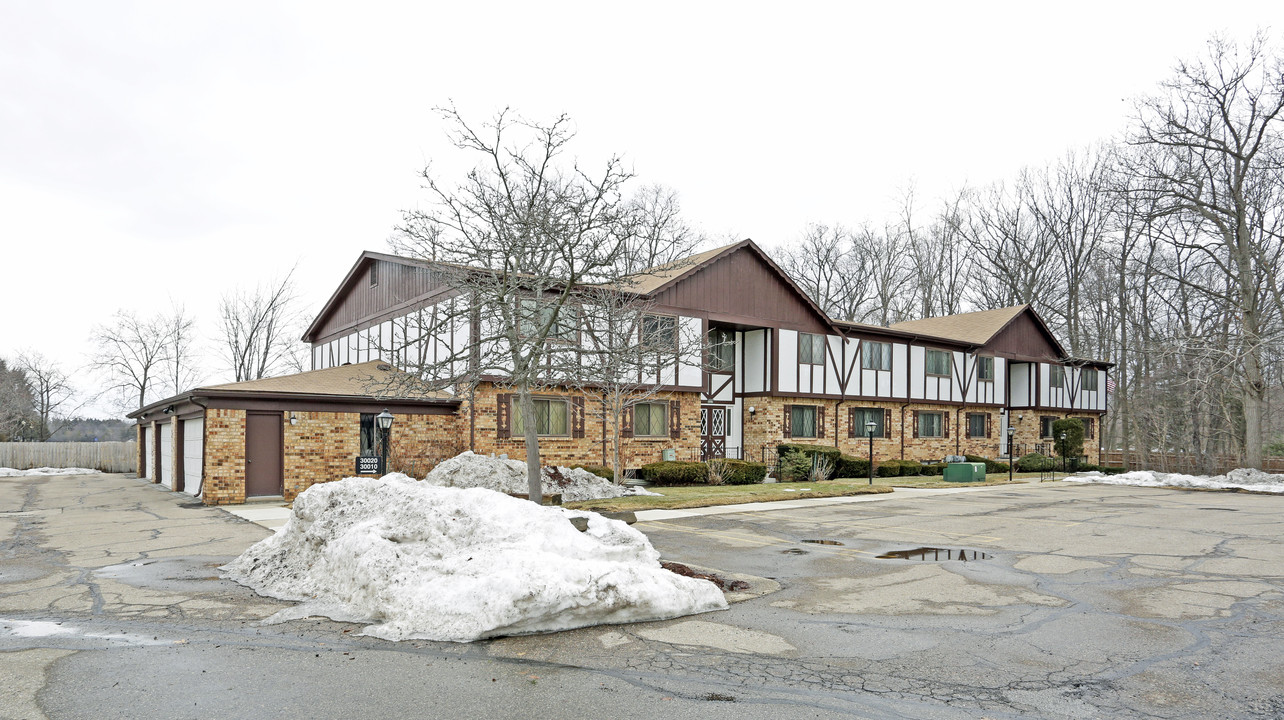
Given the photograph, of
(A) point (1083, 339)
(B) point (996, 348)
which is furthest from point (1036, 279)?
(B) point (996, 348)

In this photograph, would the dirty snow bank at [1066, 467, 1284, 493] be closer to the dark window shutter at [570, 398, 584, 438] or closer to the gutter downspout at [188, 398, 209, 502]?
the dark window shutter at [570, 398, 584, 438]

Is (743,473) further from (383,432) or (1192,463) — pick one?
(1192,463)

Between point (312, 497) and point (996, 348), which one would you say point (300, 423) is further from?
point (996, 348)

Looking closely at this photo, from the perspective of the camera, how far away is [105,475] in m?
34.2

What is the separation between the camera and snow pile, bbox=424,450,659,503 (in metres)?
18.8

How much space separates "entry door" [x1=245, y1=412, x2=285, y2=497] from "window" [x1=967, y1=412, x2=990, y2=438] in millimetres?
30051

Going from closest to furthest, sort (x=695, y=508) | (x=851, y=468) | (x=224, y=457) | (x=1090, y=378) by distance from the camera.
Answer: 1. (x=695, y=508)
2. (x=224, y=457)
3. (x=851, y=468)
4. (x=1090, y=378)

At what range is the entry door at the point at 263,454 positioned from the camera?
2020 cm

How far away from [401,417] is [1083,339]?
4014 centimetres

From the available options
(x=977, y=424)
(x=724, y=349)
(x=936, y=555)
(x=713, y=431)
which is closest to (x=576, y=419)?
(x=713, y=431)

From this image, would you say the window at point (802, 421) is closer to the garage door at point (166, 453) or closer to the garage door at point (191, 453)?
the garage door at point (191, 453)

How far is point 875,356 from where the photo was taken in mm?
33562

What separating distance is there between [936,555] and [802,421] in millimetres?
19376

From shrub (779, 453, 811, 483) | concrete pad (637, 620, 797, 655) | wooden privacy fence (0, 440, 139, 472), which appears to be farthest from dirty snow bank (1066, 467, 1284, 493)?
wooden privacy fence (0, 440, 139, 472)
